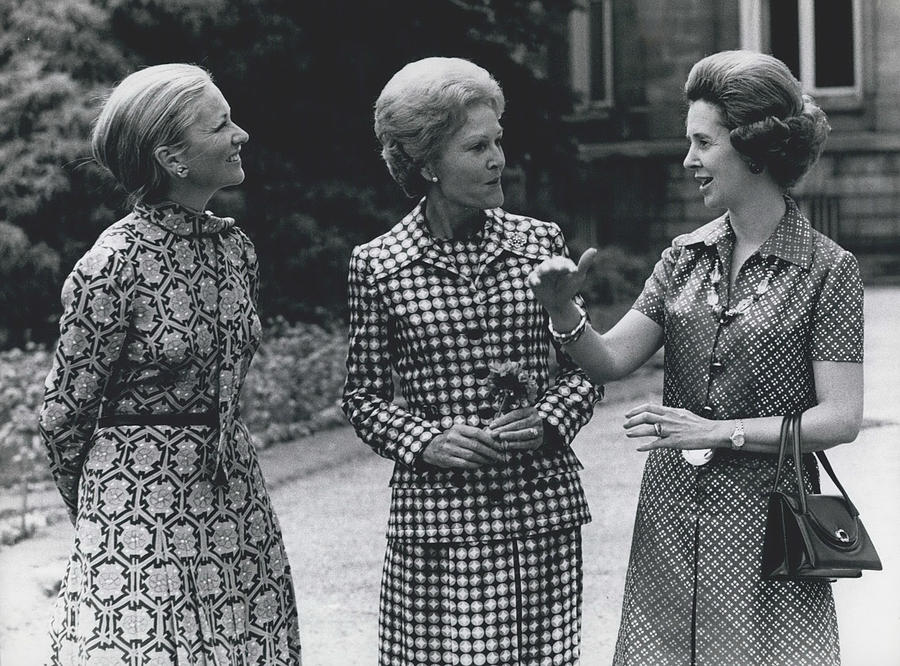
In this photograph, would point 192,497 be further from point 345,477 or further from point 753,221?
point 345,477

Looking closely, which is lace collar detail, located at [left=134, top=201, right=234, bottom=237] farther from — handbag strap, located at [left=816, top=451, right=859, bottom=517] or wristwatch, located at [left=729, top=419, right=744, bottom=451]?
handbag strap, located at [left=816, top=451, right=859, bottom=517]

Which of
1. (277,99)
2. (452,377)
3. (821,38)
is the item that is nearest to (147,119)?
(452,377)

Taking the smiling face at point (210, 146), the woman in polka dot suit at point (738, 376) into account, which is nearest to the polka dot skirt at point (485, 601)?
the woman in polka dot suit at point (738, 376)

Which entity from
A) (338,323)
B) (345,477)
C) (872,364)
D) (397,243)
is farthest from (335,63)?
(397,243)

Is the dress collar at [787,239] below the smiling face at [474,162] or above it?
below

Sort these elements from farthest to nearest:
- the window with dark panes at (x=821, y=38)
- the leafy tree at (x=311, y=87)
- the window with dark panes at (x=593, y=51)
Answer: the window with dark panes at (x=593, y=51)
the window with dark panes at (x=821, y=38)
the leafy tree at (x=311, y=87)

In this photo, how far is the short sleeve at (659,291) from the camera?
3.59 metres

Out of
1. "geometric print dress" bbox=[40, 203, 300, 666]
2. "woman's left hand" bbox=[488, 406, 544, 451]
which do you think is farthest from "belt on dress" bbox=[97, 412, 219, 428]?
"woman's left hand" bbox=[488, 406, 544, 451]

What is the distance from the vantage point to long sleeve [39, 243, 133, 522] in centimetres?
341

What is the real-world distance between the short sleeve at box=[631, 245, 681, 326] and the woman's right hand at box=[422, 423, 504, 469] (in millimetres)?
534

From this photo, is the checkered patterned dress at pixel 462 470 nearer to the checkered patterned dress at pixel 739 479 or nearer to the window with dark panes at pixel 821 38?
the checkered patterned dress at pixel 739 479

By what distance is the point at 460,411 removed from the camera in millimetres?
3557

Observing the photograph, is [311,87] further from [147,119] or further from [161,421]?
[161,421]

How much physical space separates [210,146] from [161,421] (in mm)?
721
